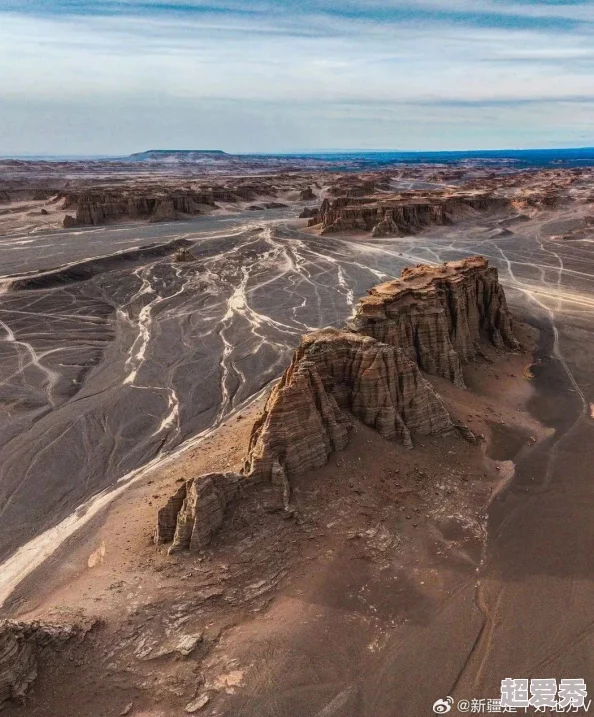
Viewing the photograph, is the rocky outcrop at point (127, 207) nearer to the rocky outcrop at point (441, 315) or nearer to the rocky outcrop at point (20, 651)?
the rocky outcrop at point (441, 315)

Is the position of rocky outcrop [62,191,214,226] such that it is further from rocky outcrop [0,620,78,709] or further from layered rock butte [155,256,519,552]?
rocky outcrop [0,620,78,709]

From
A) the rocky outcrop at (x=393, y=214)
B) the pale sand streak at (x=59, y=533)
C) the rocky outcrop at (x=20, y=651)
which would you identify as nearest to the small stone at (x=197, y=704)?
the rocky outcrop at (x=20, y=651)

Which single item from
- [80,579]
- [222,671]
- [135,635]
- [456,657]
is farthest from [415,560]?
[80,579]

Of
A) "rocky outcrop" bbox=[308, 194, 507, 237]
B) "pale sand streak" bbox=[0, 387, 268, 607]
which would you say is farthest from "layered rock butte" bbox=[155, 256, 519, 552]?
"rocky outcrop" bbox=[308, 194, 507, 237]

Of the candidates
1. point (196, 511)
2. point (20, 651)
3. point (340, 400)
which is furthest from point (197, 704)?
point (340, 400)

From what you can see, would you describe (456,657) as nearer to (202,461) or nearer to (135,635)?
(135,635)

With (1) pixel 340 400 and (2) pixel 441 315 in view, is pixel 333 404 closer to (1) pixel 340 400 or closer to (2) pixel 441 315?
(1) pixel 340 400
